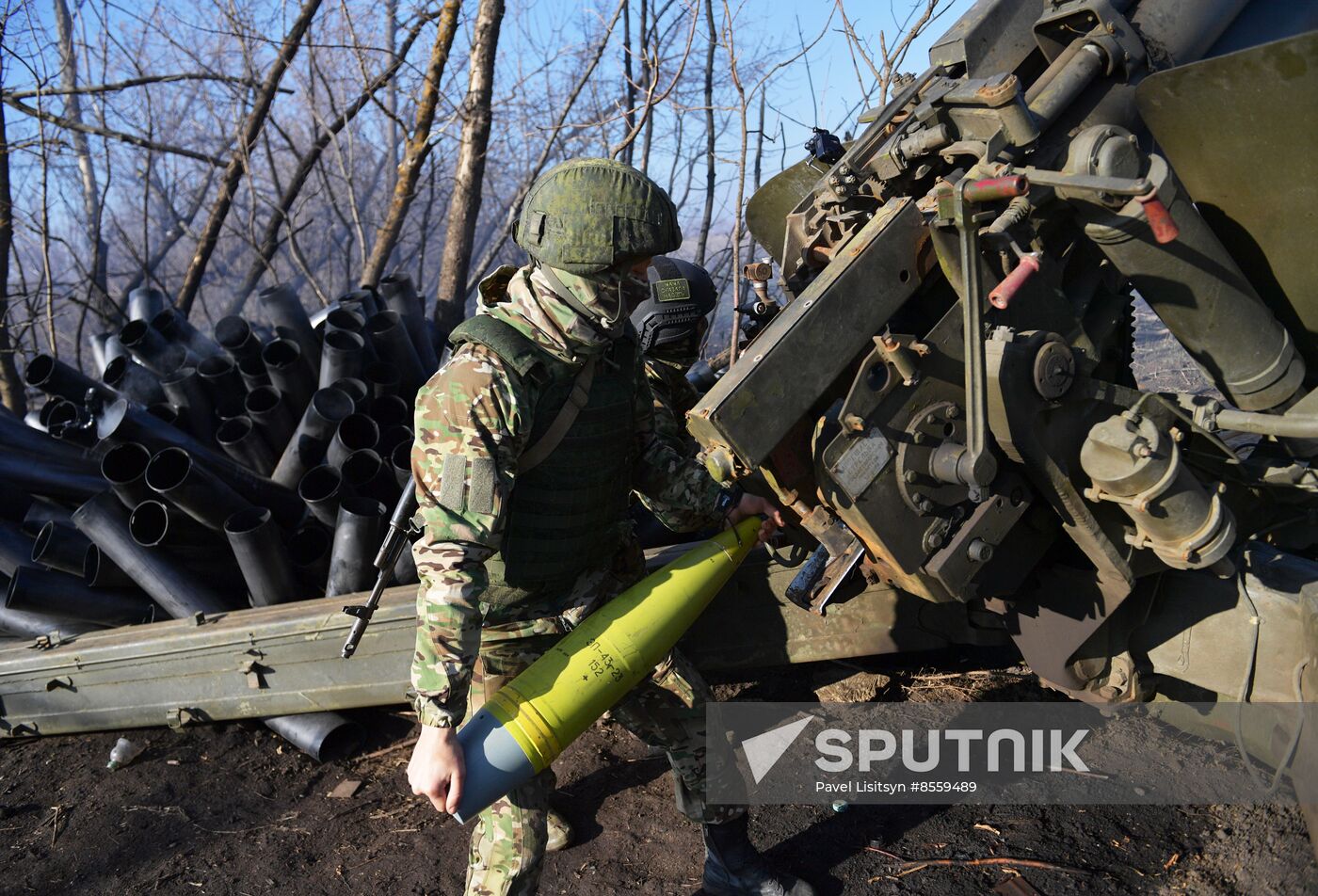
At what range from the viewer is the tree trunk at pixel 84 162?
318 inches

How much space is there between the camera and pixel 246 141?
7879mm

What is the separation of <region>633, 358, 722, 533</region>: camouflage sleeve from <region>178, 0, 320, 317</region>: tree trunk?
5.69 metres

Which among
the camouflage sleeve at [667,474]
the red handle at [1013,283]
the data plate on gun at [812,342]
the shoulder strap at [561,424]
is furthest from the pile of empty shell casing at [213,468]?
the red handle at [1013,283]

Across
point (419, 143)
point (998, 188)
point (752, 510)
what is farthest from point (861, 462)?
Result: point (419, 143)

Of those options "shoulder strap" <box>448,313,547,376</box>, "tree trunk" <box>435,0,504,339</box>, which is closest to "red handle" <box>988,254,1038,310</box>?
"shoulder strap" <box>448,313,547,376</box>

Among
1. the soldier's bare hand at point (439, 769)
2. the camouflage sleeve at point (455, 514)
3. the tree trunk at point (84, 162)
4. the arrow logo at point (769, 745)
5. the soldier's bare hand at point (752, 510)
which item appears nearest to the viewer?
the soldier's bare hand at point (439, 769)

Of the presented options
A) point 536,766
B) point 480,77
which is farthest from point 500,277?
point 480,77

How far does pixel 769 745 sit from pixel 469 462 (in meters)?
2.26

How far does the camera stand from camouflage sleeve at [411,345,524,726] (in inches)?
97.7

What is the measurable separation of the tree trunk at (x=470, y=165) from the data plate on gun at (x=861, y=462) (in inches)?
183

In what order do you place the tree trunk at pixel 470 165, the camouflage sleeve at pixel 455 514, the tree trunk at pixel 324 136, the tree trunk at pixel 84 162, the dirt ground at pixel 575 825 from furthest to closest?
1. the tree trunk at pixel 84 162
2. the tree trunk at pixel 324 136
3. the tree trunk at pixel 470 165
4. the dirt ground at pixel 575 825
5. the camouflage sleeve at pixel 455 514

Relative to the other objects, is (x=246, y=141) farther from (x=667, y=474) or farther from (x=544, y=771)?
(x=544, y=771)

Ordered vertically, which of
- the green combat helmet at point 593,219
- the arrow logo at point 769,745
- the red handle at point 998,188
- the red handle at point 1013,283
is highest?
the green combat helmet at point 593,219

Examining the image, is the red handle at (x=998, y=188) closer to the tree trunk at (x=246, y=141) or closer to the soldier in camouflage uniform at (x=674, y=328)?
the soldier in camouflage uniform at (x=674, y=328)
